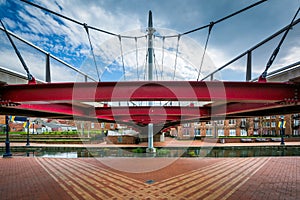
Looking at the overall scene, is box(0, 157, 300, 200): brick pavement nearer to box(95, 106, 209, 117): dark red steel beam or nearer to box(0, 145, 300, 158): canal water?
box(95, 106, 209, 117): dark red steel beam

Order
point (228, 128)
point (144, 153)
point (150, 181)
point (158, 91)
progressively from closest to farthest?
point (158, 91), point (150, 181), point (144, 153), point (228, 128)

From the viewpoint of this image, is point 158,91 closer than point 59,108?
Yes

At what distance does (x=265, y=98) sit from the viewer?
6.06 meters

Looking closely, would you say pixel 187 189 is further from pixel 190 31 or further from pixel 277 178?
pixel 190 31

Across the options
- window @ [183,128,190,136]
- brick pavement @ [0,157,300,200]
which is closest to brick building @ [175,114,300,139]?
window @ [183,128,190,136]

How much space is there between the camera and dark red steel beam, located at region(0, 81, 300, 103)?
596cm

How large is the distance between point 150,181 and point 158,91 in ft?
16.0

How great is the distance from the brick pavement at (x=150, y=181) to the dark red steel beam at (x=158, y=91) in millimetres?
3667

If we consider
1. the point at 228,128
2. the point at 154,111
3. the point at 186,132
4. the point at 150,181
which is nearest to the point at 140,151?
the point at 154,111

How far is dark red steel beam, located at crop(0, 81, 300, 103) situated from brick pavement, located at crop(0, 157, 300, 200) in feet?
12.0

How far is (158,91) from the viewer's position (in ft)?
20.2

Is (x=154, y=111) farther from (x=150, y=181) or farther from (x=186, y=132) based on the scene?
(x=186, y=132)

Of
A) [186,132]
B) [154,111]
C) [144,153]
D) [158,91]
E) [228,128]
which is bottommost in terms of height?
[186,132]

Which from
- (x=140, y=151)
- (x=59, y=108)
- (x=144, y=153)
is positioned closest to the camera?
(x=59, y=108)
